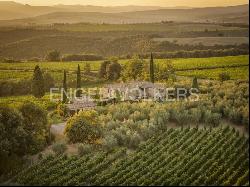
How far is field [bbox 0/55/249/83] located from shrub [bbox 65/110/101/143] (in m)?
23.1

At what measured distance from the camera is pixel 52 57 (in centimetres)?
7462

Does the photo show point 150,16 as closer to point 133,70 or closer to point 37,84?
point 133,70

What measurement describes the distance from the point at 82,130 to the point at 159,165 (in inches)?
329

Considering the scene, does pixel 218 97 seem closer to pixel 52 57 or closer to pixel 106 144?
pixel 106 144

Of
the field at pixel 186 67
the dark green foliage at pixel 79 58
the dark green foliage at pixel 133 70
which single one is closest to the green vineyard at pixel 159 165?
the field at pixel 186 67

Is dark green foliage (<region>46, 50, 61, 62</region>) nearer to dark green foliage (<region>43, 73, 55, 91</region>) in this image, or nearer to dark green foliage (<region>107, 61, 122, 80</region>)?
dark green foliage (<region>107, 61, 122, 80</region>)

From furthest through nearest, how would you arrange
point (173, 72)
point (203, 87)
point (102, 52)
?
1. point (102, 52)
2. point (173, 72)
3. point (203, 87)

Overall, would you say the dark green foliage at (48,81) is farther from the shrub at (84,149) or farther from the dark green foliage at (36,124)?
the shrub at (84,149)

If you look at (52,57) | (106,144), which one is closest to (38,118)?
(106,144)

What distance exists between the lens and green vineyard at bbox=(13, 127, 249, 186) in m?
27.0

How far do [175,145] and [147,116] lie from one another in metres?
8.64

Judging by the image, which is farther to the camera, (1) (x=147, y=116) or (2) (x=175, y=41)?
(2) (x=175, y=41)

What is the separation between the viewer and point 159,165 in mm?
29062

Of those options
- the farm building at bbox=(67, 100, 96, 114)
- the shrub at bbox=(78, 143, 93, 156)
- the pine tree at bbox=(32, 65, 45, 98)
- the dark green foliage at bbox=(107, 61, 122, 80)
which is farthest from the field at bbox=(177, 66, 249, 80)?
the shrub at bbox=(78, 143, 93, 156)
